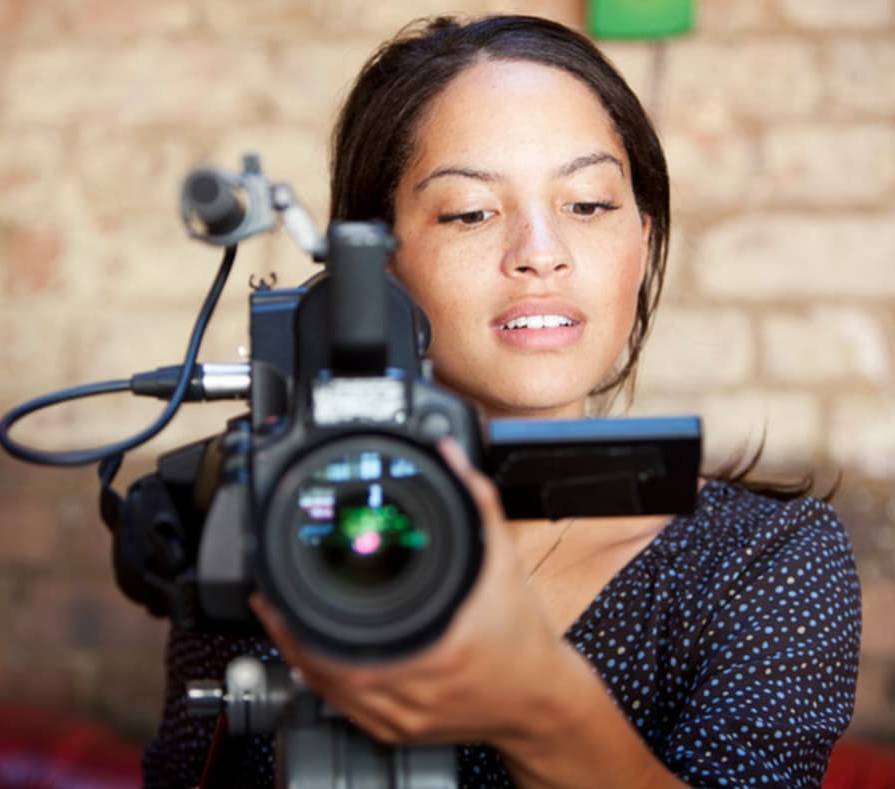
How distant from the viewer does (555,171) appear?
1.33 metres

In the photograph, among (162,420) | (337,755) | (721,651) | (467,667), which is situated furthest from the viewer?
(721,651)

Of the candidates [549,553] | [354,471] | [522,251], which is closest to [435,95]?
[522,251]

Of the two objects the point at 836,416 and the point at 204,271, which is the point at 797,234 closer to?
the point at 836,416

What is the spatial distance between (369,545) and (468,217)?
63cm

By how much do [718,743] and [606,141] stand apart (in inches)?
23.4

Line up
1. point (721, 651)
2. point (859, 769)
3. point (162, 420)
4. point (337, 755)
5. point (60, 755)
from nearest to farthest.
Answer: point (337, 755) → point (162, 420) → point (721, 651) → point (859, 769) → point (60, 755)


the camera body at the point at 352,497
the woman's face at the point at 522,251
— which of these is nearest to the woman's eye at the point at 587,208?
the woman's face at the point at 522,251

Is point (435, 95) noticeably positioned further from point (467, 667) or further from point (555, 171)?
point (467, 667)

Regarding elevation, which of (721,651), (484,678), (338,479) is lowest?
(721,651)

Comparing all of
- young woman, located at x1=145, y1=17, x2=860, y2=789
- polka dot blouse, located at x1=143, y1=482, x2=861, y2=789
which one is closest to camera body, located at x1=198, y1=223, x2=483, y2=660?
young woman, located at x1=145, y1=17, x2=860, y2=789

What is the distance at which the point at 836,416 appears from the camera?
87.7 inches

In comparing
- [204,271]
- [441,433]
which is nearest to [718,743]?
[441,433]

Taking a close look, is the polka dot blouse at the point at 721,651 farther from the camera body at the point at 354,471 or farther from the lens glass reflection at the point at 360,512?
the lens glass reflection at the point at 360,512

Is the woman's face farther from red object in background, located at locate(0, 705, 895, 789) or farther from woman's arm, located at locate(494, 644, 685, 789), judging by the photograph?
red object in background, located at locate(0, 705, 895, 789)
